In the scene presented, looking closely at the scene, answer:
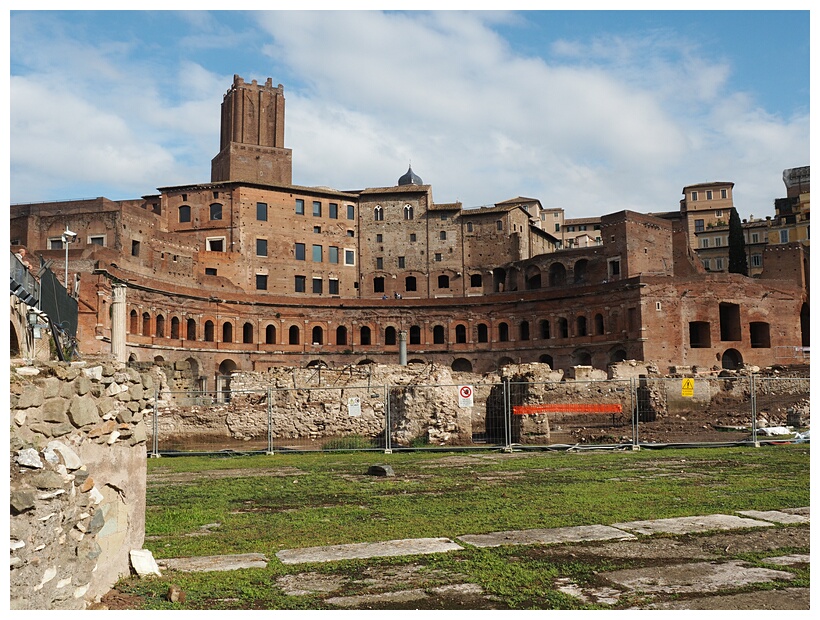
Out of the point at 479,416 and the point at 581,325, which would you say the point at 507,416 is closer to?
the point at 479,416

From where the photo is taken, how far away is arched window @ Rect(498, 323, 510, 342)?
5744cm

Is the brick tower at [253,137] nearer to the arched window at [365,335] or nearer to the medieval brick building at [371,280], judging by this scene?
the medieval brick building at [371,280]

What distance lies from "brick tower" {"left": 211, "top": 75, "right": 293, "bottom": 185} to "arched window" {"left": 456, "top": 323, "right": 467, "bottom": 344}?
19692mm

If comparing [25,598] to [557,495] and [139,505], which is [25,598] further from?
[557,495]

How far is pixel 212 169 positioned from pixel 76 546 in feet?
216

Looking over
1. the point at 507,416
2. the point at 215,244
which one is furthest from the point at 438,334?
the point at 507,416

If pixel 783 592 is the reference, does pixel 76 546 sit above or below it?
above

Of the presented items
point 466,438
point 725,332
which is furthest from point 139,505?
point 725,332

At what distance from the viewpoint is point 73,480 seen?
5477mm

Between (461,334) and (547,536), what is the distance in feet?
167

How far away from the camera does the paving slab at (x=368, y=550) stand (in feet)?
23.6

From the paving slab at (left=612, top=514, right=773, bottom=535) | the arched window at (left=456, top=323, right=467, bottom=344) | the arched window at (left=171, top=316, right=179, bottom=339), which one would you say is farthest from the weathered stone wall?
the arched window at (left=456, top=323, right=467, bottom=344)

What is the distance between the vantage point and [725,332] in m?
51.4

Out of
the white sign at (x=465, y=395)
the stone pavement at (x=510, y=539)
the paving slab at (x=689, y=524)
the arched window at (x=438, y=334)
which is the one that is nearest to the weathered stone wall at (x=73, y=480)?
the stone pavement at (x=510, y=539)
